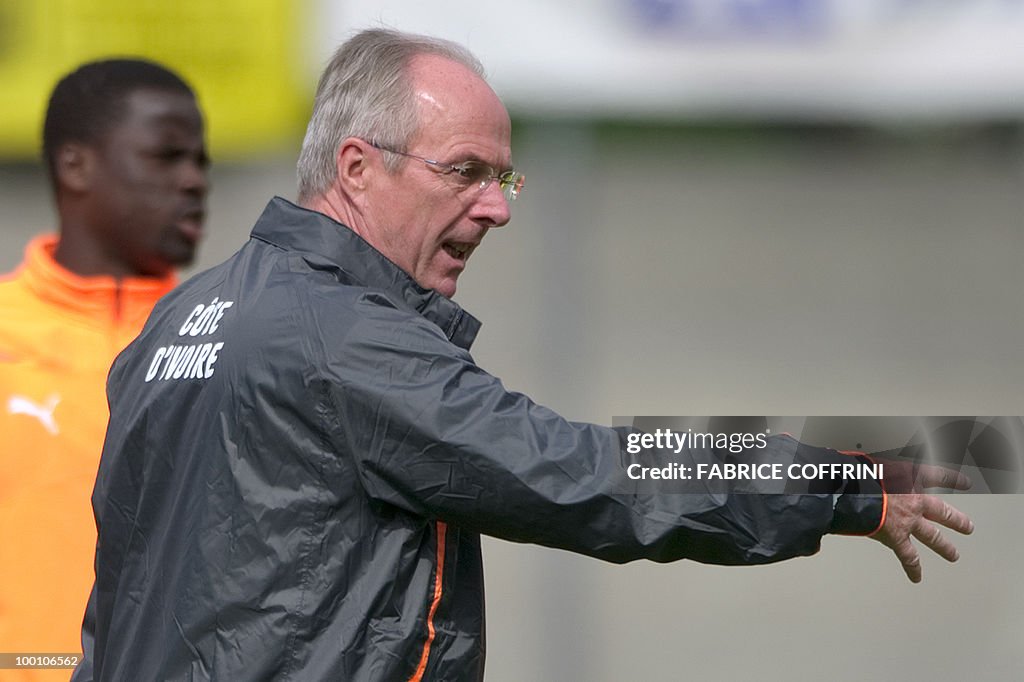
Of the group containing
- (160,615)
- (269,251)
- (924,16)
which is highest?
(924,16)

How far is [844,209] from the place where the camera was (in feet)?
16.3

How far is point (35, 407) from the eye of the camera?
2.53 metres

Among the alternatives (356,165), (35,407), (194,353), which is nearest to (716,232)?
(35,407)

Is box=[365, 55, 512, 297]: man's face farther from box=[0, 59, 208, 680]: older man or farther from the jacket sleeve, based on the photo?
box=[0, 59, 208, 680]: older man

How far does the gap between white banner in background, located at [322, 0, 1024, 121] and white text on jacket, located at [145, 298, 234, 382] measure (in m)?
2.01

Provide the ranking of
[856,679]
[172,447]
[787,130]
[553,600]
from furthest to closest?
[856,679] → [787,130] → [553,600] → [172,447]

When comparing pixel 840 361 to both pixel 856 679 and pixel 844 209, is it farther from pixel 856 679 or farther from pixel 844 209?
pixel 856 679

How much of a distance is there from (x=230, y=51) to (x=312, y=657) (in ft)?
8.64

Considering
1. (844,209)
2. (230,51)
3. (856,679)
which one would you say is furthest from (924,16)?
(856,679)

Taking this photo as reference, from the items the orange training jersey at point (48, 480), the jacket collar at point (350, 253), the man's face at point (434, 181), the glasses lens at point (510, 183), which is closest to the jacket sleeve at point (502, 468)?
the jacket collar at point (350, 253)

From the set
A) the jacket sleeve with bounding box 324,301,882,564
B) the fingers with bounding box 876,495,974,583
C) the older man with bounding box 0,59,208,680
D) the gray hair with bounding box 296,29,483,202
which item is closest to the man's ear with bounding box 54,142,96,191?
the older man with bounding box 0,59,208,680

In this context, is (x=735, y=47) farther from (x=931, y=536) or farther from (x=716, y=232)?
(x=931, y=536)

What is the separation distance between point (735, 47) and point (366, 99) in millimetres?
2074

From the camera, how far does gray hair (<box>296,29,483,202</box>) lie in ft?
6.20
